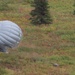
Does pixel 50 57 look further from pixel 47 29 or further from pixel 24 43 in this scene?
pixel 47 29

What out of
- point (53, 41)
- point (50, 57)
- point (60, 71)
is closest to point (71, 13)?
point (53, 41)

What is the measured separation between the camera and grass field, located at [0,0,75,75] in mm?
18031

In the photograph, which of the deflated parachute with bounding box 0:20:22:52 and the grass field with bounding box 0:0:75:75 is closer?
the grass field with bounding box 0:0:75:75

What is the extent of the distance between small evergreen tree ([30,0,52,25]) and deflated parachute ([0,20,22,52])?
514 inches

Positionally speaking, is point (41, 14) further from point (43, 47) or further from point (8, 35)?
point (8, 35)

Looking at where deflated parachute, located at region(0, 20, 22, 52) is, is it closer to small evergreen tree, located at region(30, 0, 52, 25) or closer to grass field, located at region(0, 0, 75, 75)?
grass field, located at region(0, 0, 75, 75)

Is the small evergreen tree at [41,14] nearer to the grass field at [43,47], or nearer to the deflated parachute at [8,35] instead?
the grass field at [43,47]

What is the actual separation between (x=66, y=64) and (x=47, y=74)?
104 inches

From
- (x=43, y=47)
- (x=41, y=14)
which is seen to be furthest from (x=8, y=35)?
(x=41, y=14)

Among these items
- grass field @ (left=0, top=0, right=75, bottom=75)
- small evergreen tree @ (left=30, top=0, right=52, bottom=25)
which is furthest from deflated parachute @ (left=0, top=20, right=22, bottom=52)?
small evergreen tree @ (left=30, top=0, right=52, bottom=25)

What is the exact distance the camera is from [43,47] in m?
24.2

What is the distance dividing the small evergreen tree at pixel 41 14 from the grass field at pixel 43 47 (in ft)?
1.81

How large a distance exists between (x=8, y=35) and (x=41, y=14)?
14.4m

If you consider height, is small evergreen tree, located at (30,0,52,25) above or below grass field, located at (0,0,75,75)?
above
